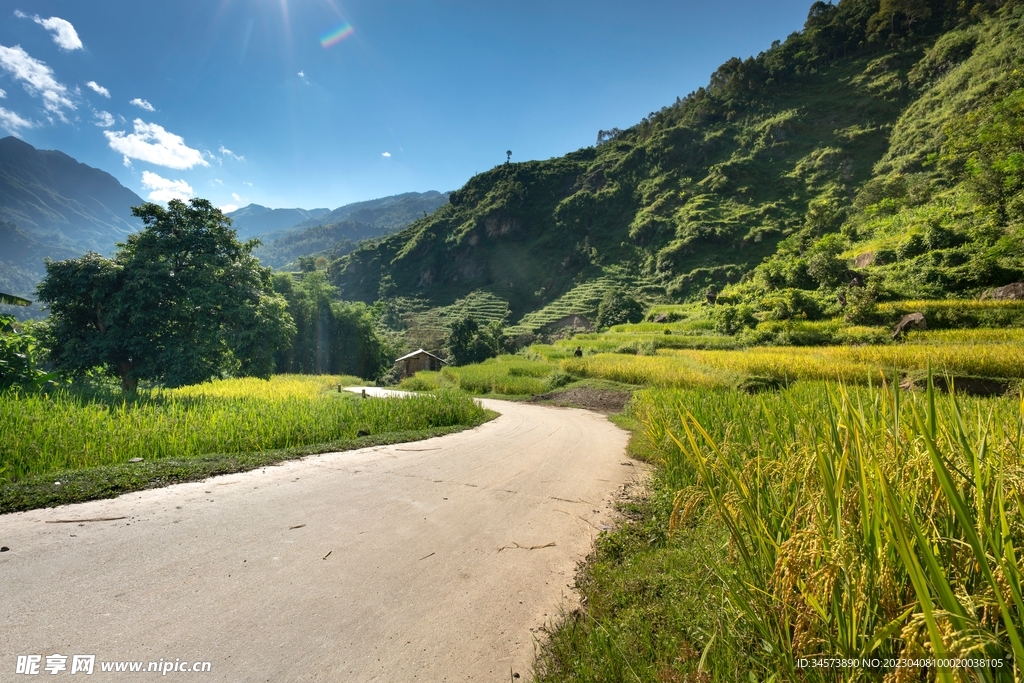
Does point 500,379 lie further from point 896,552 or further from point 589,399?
point 896,552

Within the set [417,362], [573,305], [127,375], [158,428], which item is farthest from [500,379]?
[573,305]

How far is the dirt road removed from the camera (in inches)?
94.0

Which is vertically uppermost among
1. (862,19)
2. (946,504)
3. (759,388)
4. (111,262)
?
(862,19)

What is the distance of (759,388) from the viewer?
41.9ft

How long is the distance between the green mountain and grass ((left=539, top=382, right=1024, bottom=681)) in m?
25.6

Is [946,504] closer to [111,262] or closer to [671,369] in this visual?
[671,369]

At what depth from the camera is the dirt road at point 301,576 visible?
2.39m

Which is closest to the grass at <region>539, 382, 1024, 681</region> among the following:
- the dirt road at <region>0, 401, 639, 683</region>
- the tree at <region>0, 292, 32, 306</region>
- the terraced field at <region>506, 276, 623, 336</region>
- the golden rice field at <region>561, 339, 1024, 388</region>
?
Answer: the dirt road at <region>0, 401, 639, 683</region>

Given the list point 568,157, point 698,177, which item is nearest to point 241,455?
point 698,177

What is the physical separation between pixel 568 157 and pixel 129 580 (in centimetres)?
12779

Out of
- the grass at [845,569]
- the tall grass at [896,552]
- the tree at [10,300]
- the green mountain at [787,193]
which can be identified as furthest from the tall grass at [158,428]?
the green mountain at [787,193]

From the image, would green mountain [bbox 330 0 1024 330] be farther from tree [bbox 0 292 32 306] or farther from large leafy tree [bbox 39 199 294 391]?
tree [bbox 0 292 32 306]

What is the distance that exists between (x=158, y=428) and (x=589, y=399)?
13823 millimetres

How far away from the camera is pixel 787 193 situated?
63969mm
